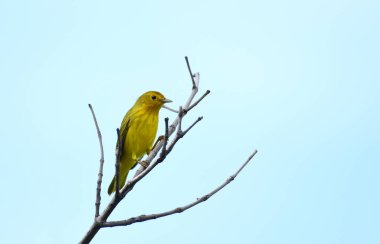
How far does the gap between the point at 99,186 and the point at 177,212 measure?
2.13ft

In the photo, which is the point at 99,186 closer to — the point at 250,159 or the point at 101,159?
the point at 101,159

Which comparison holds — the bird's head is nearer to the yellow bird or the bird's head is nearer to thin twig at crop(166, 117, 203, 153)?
the yellow bird

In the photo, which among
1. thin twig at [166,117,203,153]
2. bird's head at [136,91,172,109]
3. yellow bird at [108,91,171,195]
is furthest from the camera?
bird's head at [136,91,172,109]

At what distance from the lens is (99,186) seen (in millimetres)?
4484

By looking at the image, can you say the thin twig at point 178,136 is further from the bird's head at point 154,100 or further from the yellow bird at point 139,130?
the bird's head at point 154,100

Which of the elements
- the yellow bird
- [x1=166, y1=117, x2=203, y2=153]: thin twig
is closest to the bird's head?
the yellow bird

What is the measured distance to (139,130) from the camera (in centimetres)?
872

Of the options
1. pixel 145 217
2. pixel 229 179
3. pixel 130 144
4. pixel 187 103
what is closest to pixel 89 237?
pixel 145 217

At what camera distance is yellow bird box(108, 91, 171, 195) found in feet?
28.2

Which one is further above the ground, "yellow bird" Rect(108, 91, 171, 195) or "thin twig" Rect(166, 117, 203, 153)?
"yellow bird" Rect(108, 91, 171, 195)

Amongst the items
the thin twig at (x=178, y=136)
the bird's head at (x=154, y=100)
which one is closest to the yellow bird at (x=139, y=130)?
the bird's head at (x=154, y=100)

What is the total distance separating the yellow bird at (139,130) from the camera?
8.61 metres

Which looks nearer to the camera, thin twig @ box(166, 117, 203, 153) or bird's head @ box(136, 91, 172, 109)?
thin twig @ box(166, 117, 203, 153)

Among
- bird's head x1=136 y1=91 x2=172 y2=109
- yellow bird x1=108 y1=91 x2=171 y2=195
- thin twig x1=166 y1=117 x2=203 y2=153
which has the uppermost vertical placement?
bird's head x1=136 y1=91 x2=172 y2=109
